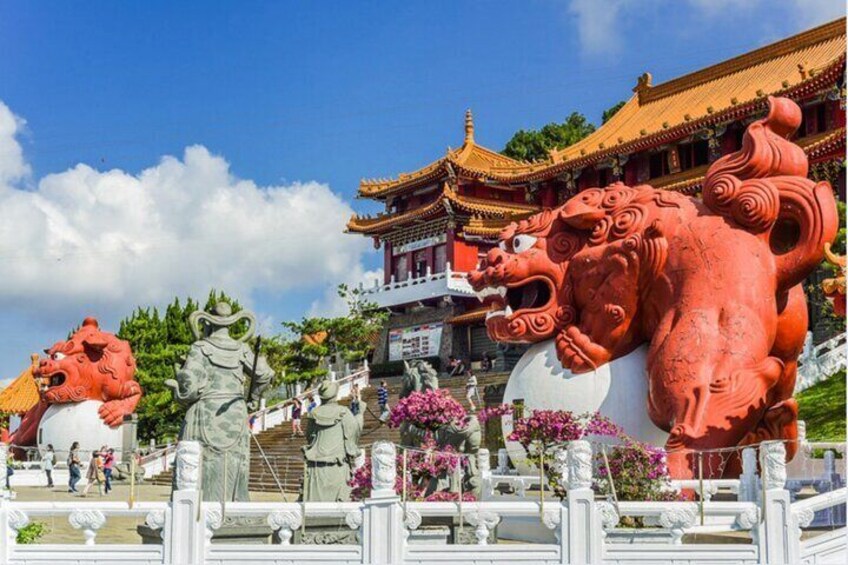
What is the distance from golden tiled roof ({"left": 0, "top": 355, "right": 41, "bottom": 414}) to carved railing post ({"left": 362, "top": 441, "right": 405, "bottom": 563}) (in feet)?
118

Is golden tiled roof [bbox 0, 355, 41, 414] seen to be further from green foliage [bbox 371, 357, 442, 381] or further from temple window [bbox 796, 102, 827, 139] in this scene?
temple window [bbox 796, 102, 827, 139]

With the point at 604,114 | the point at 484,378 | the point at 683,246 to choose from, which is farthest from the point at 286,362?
the point at 683,246

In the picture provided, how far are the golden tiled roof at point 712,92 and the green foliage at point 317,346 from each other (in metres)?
9.43

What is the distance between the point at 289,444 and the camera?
24.4 metres

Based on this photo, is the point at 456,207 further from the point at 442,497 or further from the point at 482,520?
the point at 482,520

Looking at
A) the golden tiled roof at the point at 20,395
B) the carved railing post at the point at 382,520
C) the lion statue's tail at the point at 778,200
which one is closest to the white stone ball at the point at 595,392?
the lion statue's tail at the point at 778,200

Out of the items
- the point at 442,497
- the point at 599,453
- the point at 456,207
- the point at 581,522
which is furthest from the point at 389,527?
the point at 456,207

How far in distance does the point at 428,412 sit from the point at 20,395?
1356 inches

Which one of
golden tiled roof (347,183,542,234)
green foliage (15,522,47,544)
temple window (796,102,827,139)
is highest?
golden tiled roof (347,183,542,234)

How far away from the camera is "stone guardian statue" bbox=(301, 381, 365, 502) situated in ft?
30.5

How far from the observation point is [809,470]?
13266 mm

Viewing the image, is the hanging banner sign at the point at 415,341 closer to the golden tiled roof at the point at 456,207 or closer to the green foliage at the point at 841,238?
the golden tiled roof at the point at 456,207

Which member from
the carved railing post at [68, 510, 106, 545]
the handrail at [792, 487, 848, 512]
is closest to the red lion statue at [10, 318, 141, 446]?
the carved railing post at [68, 510, 106, 545]

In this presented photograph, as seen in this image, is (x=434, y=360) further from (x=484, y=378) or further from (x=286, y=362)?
(x=484, y=378)
